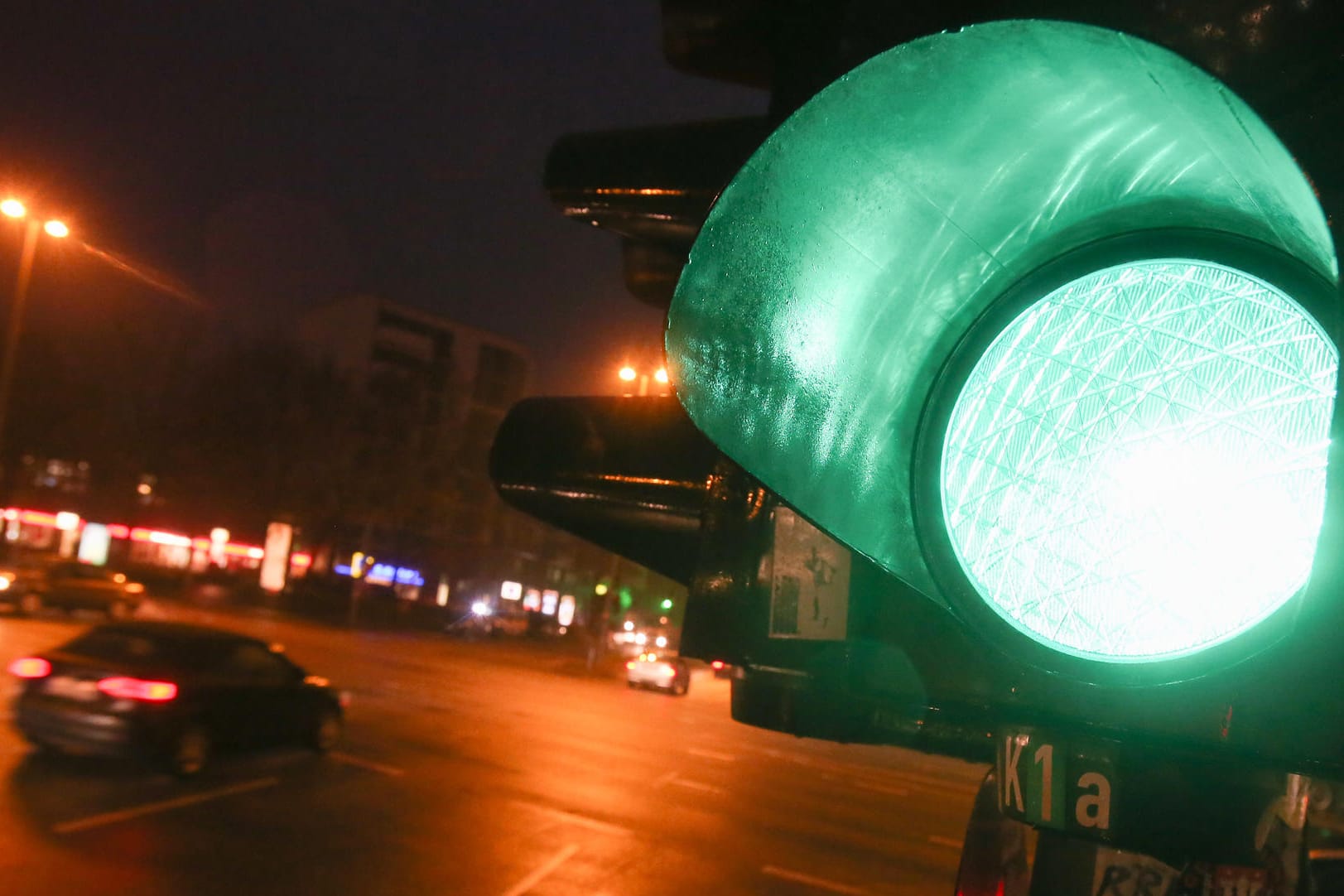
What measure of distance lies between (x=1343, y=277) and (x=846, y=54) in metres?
0.83

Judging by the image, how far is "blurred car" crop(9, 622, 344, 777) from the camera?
32.0 ft

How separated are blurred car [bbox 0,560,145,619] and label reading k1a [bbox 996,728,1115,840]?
29372 millimetres

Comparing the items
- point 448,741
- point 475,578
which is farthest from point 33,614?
point 475,578

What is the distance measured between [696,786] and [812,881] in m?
4.03

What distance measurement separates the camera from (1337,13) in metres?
1.10

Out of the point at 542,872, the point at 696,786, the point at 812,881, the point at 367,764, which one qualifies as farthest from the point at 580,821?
the point at 367,764

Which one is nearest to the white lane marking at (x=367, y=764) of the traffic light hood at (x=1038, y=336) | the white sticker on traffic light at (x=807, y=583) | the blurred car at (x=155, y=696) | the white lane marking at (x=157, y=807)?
the blurred car at (x=155, y=696)

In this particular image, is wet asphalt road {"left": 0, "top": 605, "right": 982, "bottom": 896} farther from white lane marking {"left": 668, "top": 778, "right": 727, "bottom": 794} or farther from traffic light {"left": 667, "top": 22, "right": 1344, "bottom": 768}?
traffic light {"left": 667, "top": 22, "right": 1344, "bottom": 768}

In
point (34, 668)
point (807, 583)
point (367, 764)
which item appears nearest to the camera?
point (807, 583)

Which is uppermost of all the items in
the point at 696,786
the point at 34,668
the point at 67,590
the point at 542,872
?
the point at 34,668

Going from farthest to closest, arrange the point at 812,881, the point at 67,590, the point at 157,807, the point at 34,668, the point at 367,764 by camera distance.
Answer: the point at 67,590 → the point at 367,764 → the point at 34,668 → the point at 157,807 → the point at 812,881

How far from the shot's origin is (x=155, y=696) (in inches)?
392

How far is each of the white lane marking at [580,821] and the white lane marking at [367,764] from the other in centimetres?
196

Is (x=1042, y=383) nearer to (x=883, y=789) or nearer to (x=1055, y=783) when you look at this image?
(x=1055, y=783)
